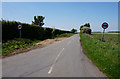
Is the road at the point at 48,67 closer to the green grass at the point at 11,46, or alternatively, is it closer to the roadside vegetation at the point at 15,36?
the green grass at the point at 11,46

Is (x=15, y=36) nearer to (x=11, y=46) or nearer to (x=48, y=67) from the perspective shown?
(x=11, y=46)

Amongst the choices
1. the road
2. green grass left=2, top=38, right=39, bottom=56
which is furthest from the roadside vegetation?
the road

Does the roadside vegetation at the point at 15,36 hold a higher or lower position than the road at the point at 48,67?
higher

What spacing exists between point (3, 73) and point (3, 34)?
37.4 ft

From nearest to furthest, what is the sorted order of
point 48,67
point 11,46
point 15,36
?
point 48,67 < point 11,46 < point 15,36

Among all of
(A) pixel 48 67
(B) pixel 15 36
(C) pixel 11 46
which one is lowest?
(A) pixel 48 67

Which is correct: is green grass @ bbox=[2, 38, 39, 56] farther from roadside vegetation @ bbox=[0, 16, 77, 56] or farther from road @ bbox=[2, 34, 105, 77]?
road @ bbox=[2, 34, 105, 77]

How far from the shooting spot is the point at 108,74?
4.78 metres

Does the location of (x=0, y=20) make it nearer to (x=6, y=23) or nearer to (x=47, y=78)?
(x=6, y=23)

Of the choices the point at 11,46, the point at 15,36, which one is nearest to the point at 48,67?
the point at 11,46

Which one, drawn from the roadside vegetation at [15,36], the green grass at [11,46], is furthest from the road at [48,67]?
the roadside vegetation at [15,36]

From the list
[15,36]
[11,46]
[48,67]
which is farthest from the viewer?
[15,36]

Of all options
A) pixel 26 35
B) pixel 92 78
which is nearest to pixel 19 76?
pixel 92 78

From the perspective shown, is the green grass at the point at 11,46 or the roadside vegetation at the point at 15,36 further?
the roadside vegetation at the point at 15,36
